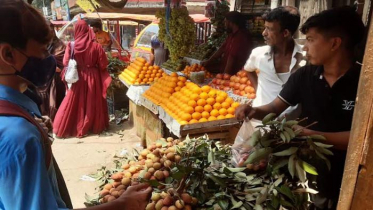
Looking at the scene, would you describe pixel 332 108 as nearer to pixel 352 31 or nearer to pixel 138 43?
→ pixel 352 31

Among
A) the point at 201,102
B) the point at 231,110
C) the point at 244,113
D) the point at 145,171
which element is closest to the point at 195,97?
the point at 201,102

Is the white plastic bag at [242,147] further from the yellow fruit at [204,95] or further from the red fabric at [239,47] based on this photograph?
the red fabric at [239,47]

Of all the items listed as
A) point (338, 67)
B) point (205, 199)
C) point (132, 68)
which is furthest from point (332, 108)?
point (132, 68)

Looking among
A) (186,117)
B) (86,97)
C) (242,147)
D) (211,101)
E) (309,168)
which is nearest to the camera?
(309,168)

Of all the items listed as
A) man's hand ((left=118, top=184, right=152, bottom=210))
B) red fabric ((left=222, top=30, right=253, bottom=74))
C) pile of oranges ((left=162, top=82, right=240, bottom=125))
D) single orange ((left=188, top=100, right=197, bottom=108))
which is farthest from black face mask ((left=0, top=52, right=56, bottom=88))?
red fabric ((left=222, top=30, right=253, bottom=74))

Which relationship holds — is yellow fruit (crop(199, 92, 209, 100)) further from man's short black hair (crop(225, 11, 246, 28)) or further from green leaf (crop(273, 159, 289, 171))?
man's short black hair (crop(225, 11, 246, 28))

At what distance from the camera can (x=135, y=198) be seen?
1337 millimetres

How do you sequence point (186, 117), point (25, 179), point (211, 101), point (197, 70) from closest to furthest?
point (25, 179) → point (186, 117) → point (211, 101) → point (197, 70)

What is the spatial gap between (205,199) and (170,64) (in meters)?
5.24

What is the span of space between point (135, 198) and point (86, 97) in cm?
507

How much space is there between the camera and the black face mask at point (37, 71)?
3.89 ft

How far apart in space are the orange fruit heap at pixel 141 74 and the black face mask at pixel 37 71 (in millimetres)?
4395

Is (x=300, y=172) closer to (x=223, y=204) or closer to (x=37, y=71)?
(x=223, y=204)

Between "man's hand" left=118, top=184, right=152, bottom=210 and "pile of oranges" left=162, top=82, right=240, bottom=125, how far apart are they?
2187mm
